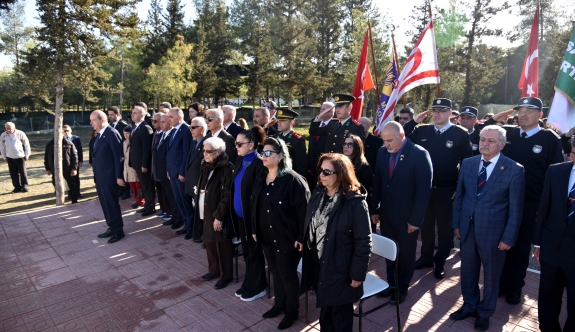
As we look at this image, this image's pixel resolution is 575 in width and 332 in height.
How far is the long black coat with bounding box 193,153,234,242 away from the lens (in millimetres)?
4320

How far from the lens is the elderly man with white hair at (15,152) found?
35.8 ft

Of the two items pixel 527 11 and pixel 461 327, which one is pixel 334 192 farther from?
pixel 527 11

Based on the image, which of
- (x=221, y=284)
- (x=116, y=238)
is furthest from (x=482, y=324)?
(x=116, y=238)

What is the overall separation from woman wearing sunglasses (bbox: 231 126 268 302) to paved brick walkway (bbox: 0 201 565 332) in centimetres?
17

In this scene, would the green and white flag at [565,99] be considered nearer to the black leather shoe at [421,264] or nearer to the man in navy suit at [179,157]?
the black leather shoe at [421,264]

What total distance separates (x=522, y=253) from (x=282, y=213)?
274cm

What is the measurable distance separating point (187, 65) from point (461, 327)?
25.7 m

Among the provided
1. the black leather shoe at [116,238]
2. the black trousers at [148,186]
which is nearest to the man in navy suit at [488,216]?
the black leather shoe at [116,238]

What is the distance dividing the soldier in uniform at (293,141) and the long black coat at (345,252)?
89.8 inches

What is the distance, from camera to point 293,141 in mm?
5312

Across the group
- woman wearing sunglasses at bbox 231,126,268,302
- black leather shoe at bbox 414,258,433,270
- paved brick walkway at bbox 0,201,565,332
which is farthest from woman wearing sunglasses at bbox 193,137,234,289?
black leather shoe at bbox 414,258,433,270

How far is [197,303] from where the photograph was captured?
427 cm

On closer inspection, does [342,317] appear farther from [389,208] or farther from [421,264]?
[421,264]

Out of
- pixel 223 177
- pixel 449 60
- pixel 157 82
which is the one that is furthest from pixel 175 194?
pixel 449 60
